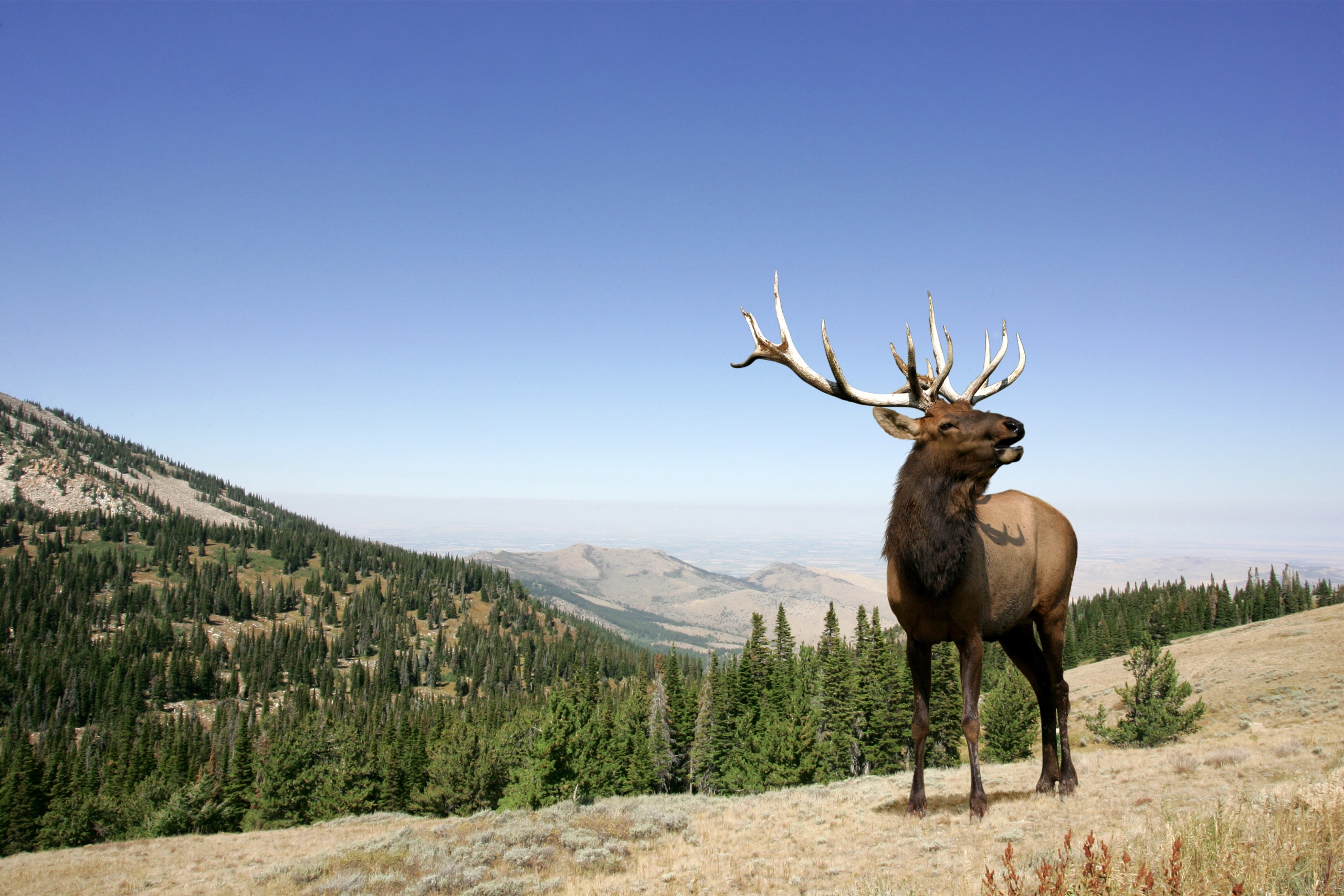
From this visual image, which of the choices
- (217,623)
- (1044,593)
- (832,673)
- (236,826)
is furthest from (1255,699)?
(217,623)

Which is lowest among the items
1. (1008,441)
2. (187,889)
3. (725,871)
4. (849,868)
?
(187,889)

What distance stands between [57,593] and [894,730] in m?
237

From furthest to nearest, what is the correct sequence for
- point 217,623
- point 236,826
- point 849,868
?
point 217,623
point 236,826
point 849,868

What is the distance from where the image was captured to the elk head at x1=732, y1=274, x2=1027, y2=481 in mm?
7680

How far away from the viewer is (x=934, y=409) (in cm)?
826

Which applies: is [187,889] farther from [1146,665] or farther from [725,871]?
[1146,665]

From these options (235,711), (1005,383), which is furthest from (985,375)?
(235,711)

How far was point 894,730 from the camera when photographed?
54.0 m

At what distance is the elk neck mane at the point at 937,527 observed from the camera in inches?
305

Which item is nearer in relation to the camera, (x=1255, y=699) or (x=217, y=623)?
(x=1255, y=699)

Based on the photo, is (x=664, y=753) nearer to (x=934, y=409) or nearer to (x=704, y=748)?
(x=704, y=748)

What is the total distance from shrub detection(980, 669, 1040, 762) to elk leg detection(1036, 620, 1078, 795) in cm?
4813

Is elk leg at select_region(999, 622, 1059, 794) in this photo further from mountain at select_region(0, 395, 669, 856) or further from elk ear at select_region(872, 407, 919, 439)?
mountain at select_region(0, 395, 669, 856)

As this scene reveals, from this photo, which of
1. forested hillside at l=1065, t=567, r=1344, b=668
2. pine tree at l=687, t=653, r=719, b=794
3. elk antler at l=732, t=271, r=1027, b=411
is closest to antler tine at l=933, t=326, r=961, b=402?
elk antler at l=732, t=271, r=1027, b=411
